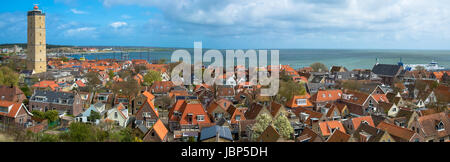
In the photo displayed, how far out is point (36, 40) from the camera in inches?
1734

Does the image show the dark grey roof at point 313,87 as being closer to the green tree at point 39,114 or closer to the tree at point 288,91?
the tree at point 288,91

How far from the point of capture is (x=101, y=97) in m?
28.9

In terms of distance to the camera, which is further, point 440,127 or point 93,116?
point 93,116

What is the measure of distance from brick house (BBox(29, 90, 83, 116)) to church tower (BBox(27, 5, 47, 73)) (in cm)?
2178

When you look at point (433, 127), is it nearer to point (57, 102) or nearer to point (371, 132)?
point (371, 132)

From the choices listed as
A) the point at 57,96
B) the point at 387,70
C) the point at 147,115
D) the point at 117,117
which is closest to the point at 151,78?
the point at 57,96

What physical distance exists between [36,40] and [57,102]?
2416 centimetres

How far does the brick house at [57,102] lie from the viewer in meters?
24.8

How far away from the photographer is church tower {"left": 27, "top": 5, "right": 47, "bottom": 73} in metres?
42.9

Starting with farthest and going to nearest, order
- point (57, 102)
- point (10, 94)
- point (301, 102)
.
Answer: point (10, 94) < point (301, 102) < point (57, 102)

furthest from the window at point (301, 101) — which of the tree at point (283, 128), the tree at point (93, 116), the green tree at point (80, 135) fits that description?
the green tree at point (80, 135)

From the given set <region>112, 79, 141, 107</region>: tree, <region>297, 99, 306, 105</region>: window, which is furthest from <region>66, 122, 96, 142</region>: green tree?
<region>297, 99, 306, 105</region>: window
